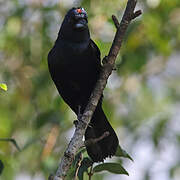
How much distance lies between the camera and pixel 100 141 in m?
4.03

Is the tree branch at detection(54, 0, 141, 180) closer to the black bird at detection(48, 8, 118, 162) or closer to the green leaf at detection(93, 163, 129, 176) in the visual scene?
the green leaf at detection(93, 163, 129, 176)

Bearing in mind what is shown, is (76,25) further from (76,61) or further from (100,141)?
(100,141)

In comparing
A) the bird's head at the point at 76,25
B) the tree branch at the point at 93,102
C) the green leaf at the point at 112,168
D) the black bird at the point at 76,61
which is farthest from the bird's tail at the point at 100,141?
the bird's head at the point at 76,25

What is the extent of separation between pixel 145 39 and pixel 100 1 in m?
0.83

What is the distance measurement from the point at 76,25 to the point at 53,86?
206 cm

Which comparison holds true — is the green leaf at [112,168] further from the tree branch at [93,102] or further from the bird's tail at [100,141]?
the tree branch at [93,102]

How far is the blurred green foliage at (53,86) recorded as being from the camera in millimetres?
5387

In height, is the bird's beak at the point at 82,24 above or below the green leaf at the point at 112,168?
above

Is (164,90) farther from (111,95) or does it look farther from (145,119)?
(111,95)

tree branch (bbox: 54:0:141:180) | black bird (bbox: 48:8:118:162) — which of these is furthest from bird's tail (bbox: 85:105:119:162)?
tree branch (bbox: 54:0:141:180)

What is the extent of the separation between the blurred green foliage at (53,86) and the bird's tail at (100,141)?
708 mm

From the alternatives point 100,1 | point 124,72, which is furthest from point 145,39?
point 100,1

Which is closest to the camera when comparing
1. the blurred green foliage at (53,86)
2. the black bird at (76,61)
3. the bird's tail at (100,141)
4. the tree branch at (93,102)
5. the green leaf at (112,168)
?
the tree branch at (93,102)

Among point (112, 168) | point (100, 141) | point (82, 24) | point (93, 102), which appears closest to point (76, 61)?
point (82, 24)
